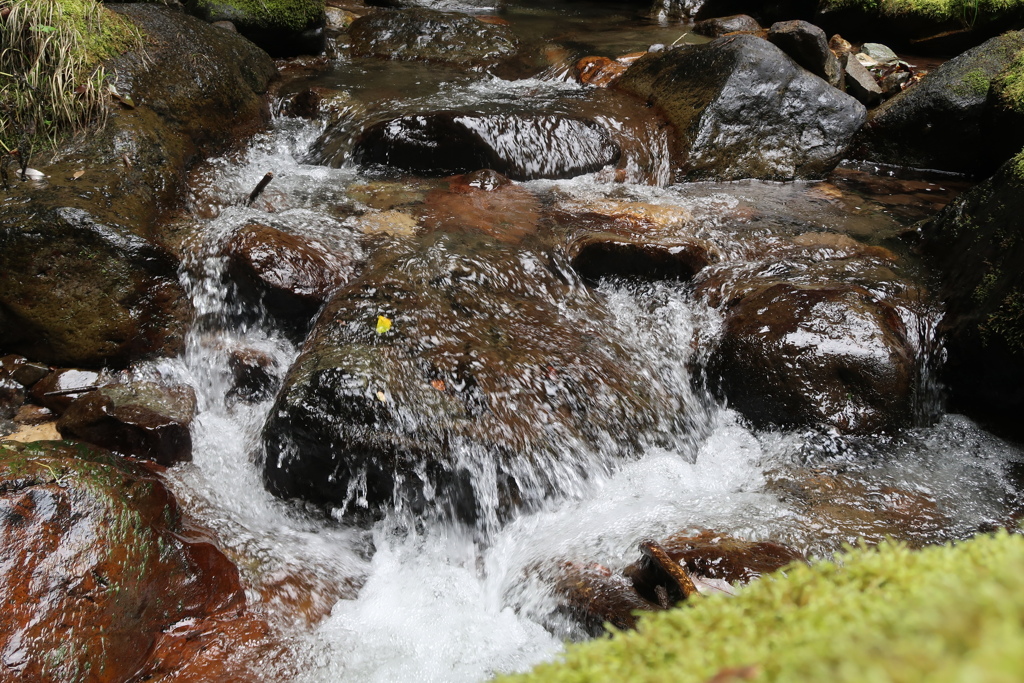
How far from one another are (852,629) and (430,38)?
35.0 feet

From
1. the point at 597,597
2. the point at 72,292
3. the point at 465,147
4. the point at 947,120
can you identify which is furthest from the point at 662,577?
the point at 947,120

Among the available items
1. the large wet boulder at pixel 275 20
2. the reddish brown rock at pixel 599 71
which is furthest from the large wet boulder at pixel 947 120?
the large wet boulder at pixel 275 20

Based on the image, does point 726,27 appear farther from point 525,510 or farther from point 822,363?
point 525,510

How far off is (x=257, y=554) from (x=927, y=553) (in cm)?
321

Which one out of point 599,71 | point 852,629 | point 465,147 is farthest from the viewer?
point 599,71

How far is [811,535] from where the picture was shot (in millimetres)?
3135

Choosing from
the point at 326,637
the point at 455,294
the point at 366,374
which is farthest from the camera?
the point at 455,294

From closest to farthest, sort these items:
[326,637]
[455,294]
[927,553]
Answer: [927,553]
[326,637]
[455,294]

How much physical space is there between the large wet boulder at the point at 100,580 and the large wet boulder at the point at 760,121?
599 centimetres

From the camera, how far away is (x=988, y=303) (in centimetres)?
413

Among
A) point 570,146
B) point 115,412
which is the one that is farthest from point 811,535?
point 570,146

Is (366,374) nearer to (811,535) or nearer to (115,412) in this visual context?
(115,412)

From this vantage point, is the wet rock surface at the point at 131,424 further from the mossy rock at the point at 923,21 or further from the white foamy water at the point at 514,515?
the mossy rock at the point at 923,21

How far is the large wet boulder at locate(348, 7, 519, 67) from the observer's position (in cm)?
953
